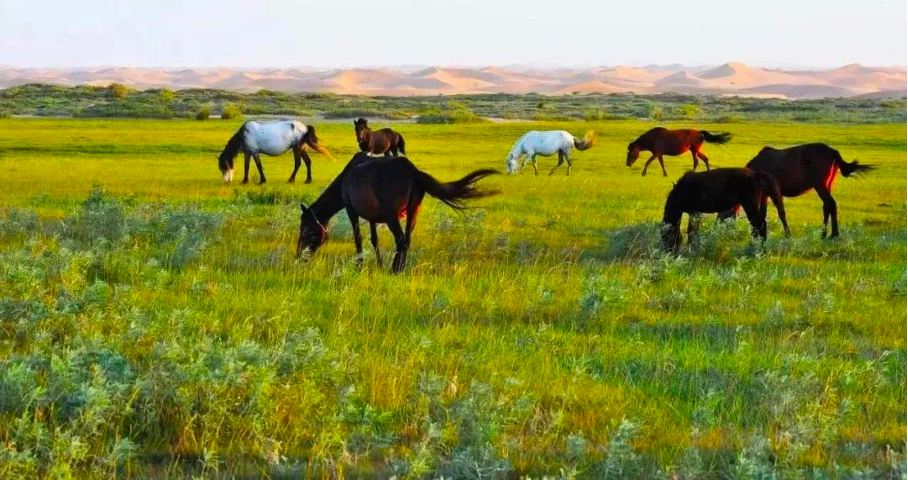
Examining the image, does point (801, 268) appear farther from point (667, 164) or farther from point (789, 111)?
point (789, 111)

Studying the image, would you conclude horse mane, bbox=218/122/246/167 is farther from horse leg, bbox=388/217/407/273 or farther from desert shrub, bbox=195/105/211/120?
desert shrub, bbox=195/105/211/120

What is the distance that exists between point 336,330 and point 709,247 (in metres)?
6.22

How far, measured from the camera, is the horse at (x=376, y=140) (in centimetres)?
2577

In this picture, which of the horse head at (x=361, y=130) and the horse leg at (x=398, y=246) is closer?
the horse leg at (x=398, y=246)

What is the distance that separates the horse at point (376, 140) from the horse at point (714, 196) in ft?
49.0

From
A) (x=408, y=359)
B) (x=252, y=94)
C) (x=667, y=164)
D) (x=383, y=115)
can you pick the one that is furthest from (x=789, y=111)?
(x=408, y=359)

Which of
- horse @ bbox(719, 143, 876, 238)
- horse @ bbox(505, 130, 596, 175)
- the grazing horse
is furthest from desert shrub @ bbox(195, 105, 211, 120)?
the grazing horse

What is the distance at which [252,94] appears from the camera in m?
83.1

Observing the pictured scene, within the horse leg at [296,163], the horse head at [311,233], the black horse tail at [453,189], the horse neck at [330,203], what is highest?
the black horse tail at [453,189]

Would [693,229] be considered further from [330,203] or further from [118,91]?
[118,91]

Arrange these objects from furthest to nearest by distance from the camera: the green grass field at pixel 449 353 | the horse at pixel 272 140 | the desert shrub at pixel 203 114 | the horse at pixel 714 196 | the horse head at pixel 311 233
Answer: the desert shrub at pixel 203 114 < the horse at pixel 272 140 < the horse at pixel 714 196 < the horse head at pixel 311 233 < the green grass field at pixel 449 353

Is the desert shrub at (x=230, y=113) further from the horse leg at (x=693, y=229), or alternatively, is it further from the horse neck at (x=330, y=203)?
the horse leg at (x=693, y=229)

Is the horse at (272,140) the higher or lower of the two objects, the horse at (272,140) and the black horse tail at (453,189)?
the lower

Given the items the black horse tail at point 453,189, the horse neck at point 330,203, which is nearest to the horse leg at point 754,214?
the black horse tail at point 453,189
